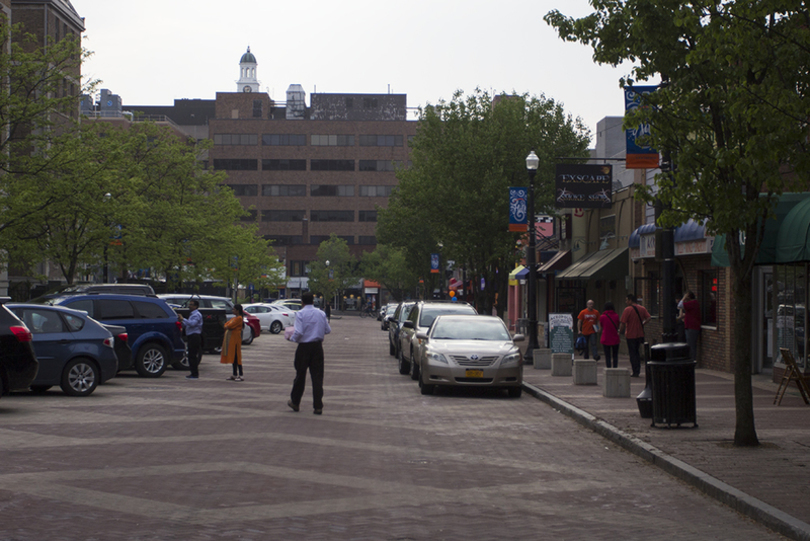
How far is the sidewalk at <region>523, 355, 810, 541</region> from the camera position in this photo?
25.2ft

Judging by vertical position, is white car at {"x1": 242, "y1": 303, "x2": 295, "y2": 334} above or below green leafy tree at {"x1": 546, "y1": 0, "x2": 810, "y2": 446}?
below

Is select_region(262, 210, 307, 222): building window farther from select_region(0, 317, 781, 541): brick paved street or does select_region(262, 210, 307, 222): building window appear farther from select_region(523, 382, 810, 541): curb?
select_region(523, 382, 810, 541): curb

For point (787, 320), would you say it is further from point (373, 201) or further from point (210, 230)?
→ point (373, 201)

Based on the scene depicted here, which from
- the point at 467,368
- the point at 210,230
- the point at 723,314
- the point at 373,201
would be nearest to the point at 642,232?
the point at 723,314

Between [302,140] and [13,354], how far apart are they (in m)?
100

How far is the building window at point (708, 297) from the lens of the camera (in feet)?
78.2

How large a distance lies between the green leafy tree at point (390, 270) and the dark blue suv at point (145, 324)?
201 feet

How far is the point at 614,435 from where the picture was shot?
11.8 m

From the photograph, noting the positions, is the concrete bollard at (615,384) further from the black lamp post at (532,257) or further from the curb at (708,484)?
the black lamp post at (532,257)

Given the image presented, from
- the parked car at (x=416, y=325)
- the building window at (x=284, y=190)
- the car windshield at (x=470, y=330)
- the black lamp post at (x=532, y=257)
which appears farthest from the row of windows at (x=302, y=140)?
the car windshield at (x=470, y=330)

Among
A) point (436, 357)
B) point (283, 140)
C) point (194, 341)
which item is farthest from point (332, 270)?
point (436, 357)

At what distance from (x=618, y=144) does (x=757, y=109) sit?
89.8ft

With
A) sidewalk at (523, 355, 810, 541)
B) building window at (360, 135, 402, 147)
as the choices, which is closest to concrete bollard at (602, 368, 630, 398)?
sidewalk at (523, 355, 810, 541)

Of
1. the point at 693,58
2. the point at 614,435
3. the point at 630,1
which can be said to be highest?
the point at 630,1
